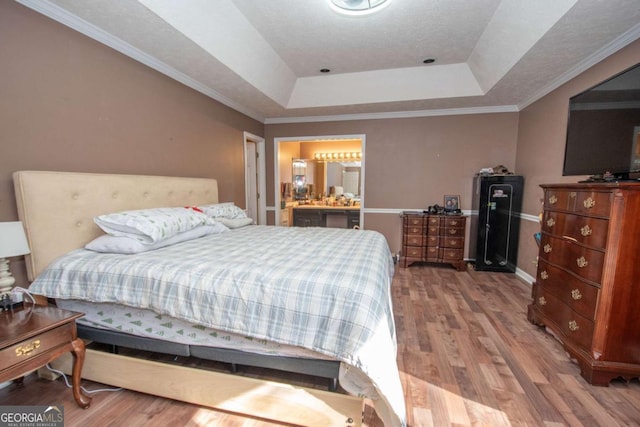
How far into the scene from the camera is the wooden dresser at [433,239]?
3936mm

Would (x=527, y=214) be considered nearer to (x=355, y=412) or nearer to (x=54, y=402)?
(x=355, y=412)

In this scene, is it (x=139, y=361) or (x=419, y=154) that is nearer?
(x=139, y=361)

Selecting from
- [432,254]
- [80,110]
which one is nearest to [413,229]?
[432,254]

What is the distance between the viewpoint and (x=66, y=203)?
1769 millimetres

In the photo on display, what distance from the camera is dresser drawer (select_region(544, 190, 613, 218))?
1.61 metres

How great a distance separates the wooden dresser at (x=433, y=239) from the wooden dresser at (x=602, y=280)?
6.54 feet

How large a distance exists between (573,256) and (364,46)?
8.86 ft

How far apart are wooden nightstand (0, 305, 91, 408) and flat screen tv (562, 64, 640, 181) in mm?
3328

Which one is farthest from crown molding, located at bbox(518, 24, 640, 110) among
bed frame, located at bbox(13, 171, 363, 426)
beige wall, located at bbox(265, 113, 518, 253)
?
bed frame, located at bbox(13, 171, 363, 426)

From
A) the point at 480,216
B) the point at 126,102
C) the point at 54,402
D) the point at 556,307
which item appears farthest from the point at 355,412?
the point at 480,216

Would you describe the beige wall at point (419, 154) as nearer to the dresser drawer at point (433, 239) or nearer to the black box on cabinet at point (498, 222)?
the black box on cabinet at point (498, 222)

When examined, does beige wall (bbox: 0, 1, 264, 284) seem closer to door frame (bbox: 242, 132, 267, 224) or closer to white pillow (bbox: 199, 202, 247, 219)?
white pillow (bbox: 199, 202, 247, 219)

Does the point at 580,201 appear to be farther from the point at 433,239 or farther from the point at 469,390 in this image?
the point at 433,239

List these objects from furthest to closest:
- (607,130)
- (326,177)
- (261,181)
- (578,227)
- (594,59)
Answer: (326,177)
(261,181)
(594,59)
(607,130)
(578,227)
